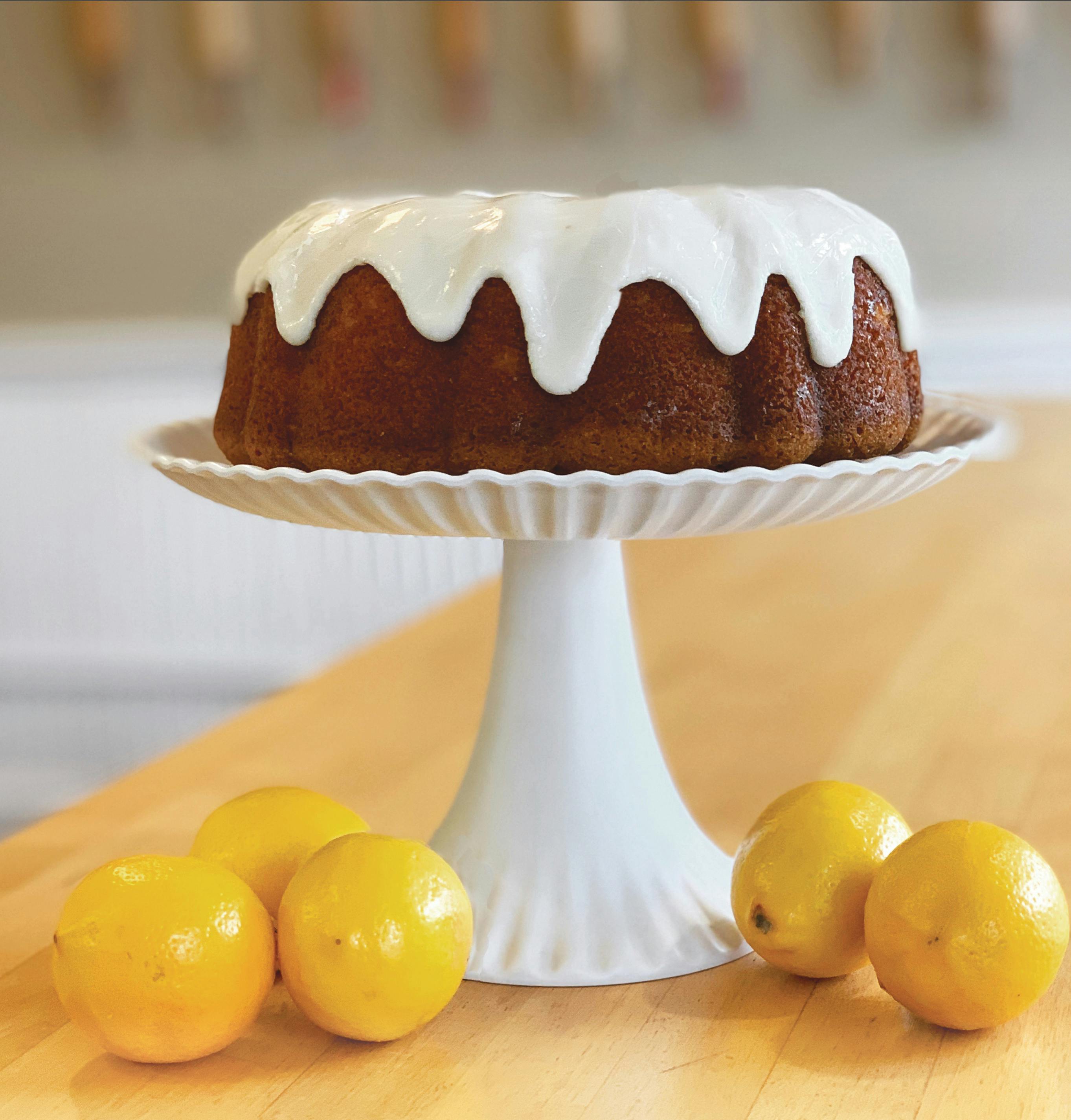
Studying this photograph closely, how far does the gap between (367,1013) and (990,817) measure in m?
0.50

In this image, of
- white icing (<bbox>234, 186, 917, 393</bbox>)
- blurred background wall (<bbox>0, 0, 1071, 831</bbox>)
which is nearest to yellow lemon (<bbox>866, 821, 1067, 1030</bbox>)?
white icing (<bbox>234, 186, 917, 393</bbox>)

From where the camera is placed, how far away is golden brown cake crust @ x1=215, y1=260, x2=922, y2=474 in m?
0.69

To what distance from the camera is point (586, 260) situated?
0.69 meters

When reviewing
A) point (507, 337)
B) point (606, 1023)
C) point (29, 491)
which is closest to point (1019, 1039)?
point (606, 1023)

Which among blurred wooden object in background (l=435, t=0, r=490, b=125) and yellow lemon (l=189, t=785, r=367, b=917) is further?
blurred wooden object in background (l=435, t=0, r=490, b=125)

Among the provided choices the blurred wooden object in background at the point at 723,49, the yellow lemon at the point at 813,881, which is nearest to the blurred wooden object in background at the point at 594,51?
the blurred wooden object in background at the point at 723,49

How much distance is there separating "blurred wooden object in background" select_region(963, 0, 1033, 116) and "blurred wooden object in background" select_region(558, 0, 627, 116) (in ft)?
2.04

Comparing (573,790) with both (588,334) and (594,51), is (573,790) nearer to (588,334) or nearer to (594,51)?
(588,334)

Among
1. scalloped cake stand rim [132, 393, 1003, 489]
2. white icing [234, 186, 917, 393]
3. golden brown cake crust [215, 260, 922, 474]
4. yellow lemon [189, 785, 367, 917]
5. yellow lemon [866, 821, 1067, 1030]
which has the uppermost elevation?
white icing [234, 186, 917, 393]

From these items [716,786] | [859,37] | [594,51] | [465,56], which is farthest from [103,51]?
[716,786]

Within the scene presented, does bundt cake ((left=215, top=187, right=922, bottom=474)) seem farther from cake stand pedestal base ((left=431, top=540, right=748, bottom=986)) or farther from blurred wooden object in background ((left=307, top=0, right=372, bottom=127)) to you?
blurred wooden object in background ((left=307, top=0, right=372, bottom=127))

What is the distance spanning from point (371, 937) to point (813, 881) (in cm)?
22

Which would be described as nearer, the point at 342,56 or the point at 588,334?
the point at 588,334

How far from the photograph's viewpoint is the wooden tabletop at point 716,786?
0.64 m
